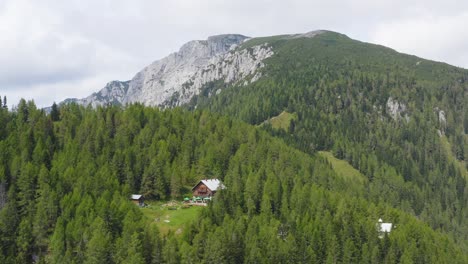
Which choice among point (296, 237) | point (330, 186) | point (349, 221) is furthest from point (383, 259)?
point (330, 186)

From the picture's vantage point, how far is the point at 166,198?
125 metres

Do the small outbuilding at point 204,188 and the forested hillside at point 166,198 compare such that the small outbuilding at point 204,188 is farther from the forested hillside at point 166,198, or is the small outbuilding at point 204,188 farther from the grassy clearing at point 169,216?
the grassy clearing at point 169,216

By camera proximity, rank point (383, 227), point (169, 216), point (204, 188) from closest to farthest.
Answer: point (169, 216), point (383, 227), point (204, 188)

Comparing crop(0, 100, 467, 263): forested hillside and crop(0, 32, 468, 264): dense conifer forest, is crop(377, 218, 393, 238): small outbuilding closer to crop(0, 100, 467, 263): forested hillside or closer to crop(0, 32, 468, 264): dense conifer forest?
crop(0, 32, 468, 264): dense conifer forest

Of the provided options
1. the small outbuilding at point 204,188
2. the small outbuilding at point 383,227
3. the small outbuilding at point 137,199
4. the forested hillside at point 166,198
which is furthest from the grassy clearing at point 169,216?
the small outbuilding at point 383,227

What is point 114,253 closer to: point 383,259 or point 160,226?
point 160,226

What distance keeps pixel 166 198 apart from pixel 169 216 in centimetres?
1727

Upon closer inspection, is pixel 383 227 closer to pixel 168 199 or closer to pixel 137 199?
pixel 168 199

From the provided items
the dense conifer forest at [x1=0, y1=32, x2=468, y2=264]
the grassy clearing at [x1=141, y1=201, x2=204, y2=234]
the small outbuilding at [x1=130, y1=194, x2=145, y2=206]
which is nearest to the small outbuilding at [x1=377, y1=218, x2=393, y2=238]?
the dense conifer forest at [x1=0, y1=32, x2=468, y2=264]

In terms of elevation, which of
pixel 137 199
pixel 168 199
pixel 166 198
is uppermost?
pixel 137 199

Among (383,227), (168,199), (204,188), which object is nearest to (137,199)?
(168,199)

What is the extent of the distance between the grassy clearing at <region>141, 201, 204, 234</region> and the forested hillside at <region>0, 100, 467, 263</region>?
6490 millimetres

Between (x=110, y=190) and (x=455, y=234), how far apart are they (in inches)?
5878

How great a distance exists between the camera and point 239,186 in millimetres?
116125
